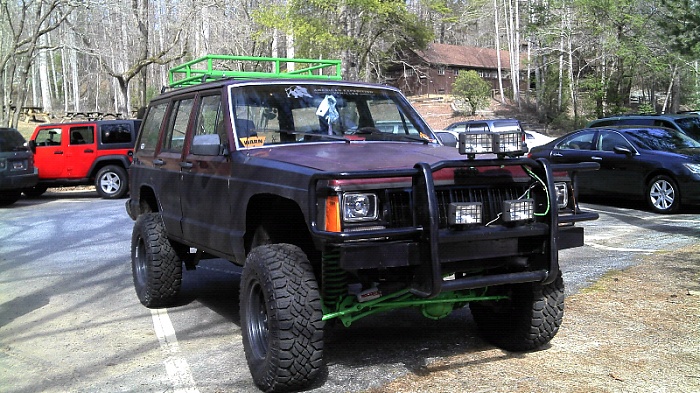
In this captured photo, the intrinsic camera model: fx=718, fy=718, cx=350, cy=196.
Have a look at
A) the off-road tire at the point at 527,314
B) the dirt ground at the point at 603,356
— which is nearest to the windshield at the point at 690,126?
the dirt ground at the point at 603,356

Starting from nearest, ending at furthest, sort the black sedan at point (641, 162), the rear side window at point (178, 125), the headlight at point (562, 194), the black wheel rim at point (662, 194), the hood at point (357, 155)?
the hood at point (357, 155), the headlight at point (562, 194), the rear side window at point (178, 125), the black sedan at point (641, 162), the black wheel rim at point (662, 194)

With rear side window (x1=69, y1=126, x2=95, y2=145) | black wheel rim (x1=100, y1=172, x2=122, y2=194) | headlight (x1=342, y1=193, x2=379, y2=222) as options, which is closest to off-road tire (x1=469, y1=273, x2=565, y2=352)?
headlight (x1=342, y1=193, x2=379, y2=222)

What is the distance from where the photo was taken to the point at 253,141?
5234 millimetres

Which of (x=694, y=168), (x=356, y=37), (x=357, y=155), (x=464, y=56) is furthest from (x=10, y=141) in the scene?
(x=464, y=56)

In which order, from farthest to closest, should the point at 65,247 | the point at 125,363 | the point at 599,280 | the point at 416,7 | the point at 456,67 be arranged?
the point at 456,67 < the point at 416,7 < the point at 65,247 < the point at 599,280 < the point at 125,363

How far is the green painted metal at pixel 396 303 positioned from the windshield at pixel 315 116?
1.36m

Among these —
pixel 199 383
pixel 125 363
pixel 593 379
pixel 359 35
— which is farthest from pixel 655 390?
pixel 359 35

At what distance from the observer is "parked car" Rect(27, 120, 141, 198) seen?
690 inches

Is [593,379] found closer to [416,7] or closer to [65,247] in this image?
[65,247]

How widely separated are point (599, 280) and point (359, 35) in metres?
23.8

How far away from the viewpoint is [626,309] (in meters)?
6.09

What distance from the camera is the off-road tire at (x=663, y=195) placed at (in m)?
12.0

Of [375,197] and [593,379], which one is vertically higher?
[375,197]

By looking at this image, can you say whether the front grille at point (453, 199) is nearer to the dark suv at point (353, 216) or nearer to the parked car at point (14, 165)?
the dark suv at point (353, 216)
